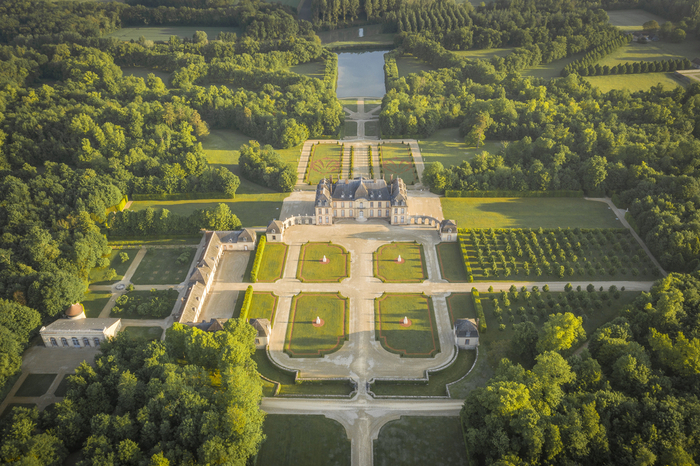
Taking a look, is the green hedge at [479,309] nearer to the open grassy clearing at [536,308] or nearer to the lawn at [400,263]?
the open grassy clearing at [536,308]

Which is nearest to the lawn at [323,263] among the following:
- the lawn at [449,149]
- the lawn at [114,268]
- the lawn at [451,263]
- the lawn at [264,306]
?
the lawn at [264,306]

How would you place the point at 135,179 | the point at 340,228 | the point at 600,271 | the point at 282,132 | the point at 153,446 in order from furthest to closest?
the point at 282,132
the point at 135,179
the point at 340,228
the point at 600,271
the point at 153,446

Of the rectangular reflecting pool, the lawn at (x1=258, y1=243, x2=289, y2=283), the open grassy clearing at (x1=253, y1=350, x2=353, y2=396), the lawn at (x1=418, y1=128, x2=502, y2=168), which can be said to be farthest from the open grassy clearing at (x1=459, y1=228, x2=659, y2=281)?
the rectangular reflecting pool

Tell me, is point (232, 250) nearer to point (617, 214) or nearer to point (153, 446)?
point (153, 446)

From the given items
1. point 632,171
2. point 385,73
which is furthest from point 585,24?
point 632,171

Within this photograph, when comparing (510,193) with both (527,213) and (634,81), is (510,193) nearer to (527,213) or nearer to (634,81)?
(527,213)

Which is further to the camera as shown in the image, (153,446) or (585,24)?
(585,24)
